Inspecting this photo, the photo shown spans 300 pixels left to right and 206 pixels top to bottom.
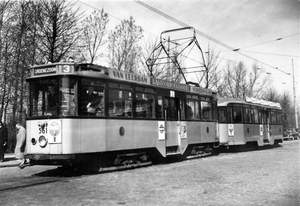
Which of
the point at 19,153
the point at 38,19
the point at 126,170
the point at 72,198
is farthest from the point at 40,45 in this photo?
the point at 72,198

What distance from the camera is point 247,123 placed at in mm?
22172

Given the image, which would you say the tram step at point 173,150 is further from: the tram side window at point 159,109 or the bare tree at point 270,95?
the bare tree at point 270,95

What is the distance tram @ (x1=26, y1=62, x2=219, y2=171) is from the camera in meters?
10.1

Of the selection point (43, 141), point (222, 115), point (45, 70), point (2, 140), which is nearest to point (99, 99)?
point (45, 70)

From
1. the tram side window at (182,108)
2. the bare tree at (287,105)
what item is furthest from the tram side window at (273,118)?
the bare tree at (287,105)

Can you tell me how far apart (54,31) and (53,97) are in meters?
12.0

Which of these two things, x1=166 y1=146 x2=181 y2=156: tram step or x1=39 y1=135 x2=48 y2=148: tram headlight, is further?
x1=166 y1=146 x2=181 y2=156: tram step

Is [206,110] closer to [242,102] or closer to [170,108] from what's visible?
[170,108]

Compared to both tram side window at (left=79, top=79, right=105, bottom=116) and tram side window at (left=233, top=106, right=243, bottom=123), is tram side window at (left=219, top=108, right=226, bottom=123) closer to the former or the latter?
tram side window at (left=233, top=106, right=243, bottom=123)

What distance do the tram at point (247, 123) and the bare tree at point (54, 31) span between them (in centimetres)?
970

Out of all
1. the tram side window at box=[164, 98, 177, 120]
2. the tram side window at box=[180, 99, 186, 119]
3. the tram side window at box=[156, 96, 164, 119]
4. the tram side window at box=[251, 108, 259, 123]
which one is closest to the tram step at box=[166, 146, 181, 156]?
the tram side window at box=[164, 98, 177, 120]

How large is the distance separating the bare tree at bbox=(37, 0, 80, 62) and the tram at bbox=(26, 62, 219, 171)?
31.7 ft

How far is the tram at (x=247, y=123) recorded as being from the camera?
67.0ft

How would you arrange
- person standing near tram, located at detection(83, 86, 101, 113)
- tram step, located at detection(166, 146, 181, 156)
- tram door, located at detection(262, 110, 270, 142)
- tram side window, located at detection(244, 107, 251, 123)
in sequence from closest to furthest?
person standing near tram, located at detection(83, 86, 101, 113), tram step, located at detection(166, 146, 181, 156), tram side window, located at detection(244, 107, 251, 123), tram door, located at detection(262, 110, 270, 142)
